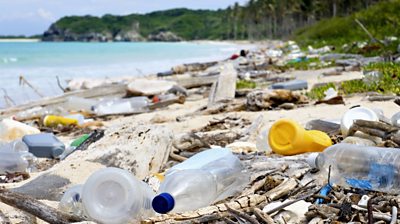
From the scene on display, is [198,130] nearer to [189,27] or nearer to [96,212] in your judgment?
[96,212]

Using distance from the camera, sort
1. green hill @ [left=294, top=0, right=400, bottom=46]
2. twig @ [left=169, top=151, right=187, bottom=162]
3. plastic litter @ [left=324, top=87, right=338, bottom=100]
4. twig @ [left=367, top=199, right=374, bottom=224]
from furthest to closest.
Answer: green hill @ [left=294, top=0, right=400, bottom=46]
plastic litter @ [left=324, top=87, right=338, bottom=100]
twig @ [left=169, top=151, right=187, bottom=162]
twig @ [left=367, top=199, right=374, bottom=224]

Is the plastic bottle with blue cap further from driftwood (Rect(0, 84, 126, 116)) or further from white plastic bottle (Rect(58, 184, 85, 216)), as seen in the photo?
driftwood (Rect(0, 84, 126, 116))

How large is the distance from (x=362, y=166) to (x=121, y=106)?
557cm

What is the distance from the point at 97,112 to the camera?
788cm

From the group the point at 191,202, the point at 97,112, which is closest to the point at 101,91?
the point at 97,112

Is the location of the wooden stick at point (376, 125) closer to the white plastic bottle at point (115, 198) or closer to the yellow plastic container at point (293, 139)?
the yellow plastic container at point (293, 139)

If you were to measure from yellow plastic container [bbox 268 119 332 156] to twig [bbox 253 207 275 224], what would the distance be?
3.90 ft

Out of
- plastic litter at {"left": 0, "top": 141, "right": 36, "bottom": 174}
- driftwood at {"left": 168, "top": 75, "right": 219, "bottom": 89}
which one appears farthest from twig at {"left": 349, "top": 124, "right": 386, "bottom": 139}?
driftwood at {"left": 168, "top": 75, "right": 219, "bottom": 89}

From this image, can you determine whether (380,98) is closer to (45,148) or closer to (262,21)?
(45,148)

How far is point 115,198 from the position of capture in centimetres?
248

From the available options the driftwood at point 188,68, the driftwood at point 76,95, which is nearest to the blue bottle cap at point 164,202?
the driftwood at point 76,95

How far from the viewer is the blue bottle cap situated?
2.34 metres

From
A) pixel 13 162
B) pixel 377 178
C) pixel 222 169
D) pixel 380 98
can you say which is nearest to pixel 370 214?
pixel 377 178

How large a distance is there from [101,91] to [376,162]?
7563 millimetres
